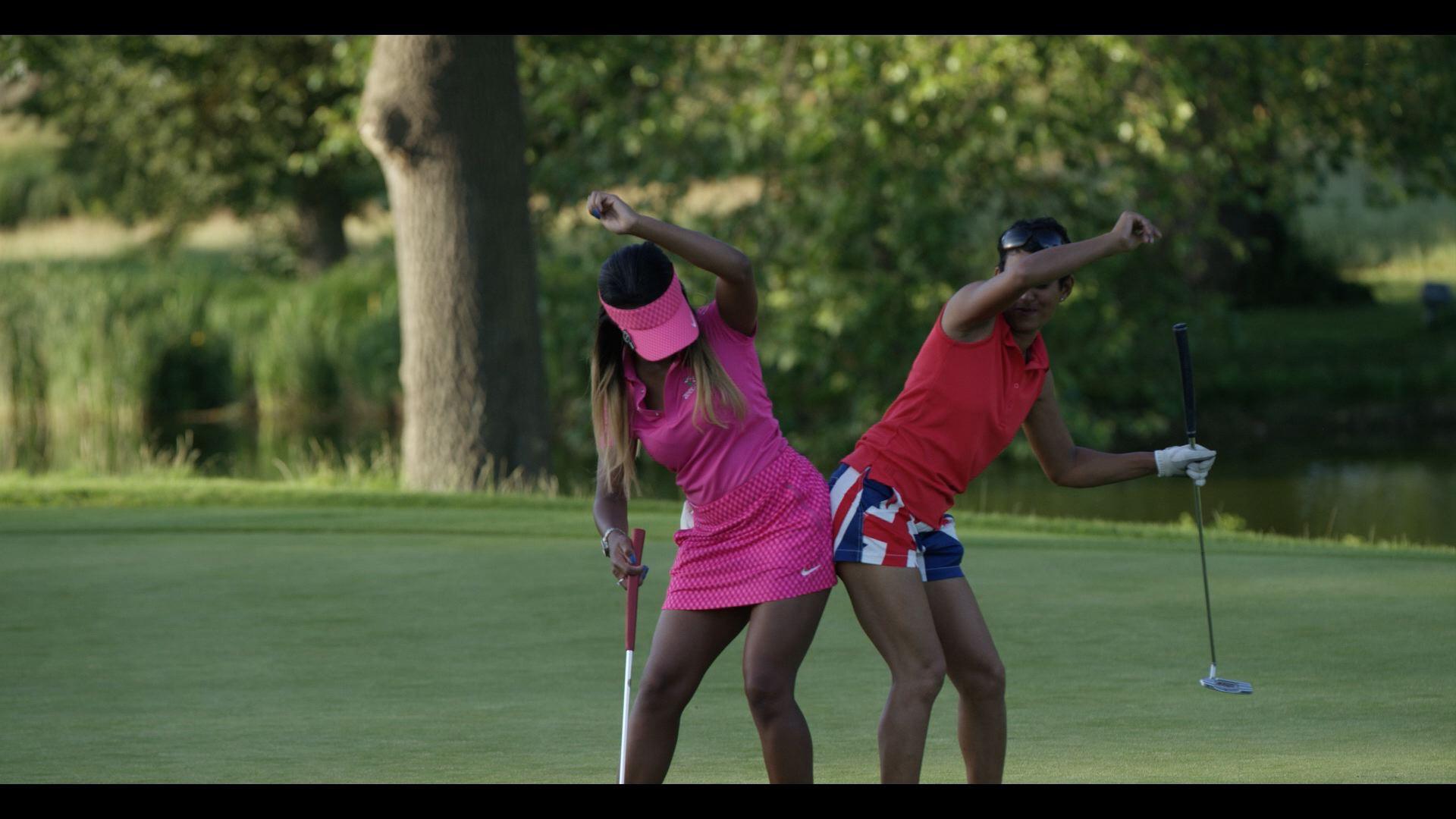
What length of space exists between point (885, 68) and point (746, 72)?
2.28m

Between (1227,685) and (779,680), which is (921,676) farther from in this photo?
(1227,685)

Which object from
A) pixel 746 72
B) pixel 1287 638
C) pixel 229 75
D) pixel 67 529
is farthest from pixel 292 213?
pixel 1287 638

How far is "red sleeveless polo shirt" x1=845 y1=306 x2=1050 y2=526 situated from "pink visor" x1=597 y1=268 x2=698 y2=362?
477mm

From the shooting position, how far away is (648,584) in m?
7.66

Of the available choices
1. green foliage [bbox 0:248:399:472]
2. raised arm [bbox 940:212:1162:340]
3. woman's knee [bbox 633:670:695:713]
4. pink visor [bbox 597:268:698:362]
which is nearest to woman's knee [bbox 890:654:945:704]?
woman's knee [bbox 633:670:695:713]

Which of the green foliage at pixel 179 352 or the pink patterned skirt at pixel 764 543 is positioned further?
the green foliage at pixel 179 352

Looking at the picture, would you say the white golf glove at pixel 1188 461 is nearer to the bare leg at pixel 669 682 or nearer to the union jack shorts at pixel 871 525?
the union jack shorts at pixel 871 525

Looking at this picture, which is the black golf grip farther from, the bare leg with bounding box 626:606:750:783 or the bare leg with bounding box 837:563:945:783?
the bare leg with bounding box 626:606:750:783

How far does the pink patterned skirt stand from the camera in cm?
401

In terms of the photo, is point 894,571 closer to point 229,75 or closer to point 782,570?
point 782,570

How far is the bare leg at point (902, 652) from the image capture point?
3.96 m

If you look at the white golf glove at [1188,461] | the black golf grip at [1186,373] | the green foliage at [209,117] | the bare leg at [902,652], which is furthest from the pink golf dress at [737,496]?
the green foliage at [209,117]

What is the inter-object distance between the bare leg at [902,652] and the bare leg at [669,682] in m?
0.27

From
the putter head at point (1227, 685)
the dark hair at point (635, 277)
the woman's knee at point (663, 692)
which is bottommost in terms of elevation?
the putter head at point (1227, 685)
